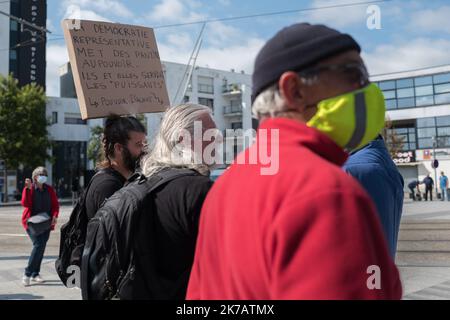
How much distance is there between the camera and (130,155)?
126 inches

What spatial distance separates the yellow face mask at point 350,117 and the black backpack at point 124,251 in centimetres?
104

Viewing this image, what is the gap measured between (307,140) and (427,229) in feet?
40.1

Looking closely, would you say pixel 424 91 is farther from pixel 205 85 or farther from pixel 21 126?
pixel 21 126

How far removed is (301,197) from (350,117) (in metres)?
0.37

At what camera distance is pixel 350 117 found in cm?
121

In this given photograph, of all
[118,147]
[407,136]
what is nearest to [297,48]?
[118,147]

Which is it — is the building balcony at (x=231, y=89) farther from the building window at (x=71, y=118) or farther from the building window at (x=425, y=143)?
the building window at (x=425, y=143)

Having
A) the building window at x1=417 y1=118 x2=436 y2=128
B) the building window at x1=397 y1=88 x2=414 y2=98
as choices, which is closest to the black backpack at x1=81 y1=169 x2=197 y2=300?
the building window at x1=417 y1=118 x2=436 y2=128

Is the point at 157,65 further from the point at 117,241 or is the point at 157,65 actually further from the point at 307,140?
the point at 307,140

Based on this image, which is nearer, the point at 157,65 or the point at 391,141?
the point at 157,65

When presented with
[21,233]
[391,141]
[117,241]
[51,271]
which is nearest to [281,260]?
[117,241]

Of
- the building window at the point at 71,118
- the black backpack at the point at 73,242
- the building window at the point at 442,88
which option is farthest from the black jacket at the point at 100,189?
the building window at the point at 71,118
